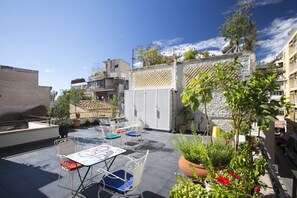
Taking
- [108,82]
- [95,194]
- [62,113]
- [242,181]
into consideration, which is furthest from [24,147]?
[108,82]

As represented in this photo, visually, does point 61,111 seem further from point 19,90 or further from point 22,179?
point 19,90

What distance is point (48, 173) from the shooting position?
11.3 ft

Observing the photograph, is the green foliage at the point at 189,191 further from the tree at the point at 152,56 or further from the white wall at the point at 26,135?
the tree at the point at 152,56

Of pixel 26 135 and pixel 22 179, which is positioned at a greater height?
pixel 26 135

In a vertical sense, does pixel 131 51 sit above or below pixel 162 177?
above

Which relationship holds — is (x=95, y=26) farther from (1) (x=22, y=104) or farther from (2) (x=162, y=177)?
(1) (x=22, y=104)

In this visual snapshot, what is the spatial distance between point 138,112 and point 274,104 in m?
7.56

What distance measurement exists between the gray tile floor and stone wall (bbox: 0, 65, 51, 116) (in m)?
8.60

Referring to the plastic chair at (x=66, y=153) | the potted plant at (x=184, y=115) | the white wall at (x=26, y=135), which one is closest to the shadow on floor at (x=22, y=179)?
the plastic chair at (x=66, y=153)

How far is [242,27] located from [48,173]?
33.6ft

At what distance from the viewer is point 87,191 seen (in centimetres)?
276

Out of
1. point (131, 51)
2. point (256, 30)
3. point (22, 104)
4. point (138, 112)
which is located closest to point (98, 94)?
point (22, 104)

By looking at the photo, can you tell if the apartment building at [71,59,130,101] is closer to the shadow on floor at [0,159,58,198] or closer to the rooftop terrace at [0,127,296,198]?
the rooftop terrace at [0,127,296,198]

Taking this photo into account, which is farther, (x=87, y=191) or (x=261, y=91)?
(x=87, y=191)
